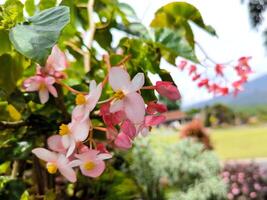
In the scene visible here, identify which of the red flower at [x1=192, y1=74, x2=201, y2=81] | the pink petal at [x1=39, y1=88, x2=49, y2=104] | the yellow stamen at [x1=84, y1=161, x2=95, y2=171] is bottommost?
the red flower at [x1=192, y1=74, x2=201, y2=81]

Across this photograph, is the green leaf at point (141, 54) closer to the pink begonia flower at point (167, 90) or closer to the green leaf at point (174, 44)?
the green leaf at point (174, 44)

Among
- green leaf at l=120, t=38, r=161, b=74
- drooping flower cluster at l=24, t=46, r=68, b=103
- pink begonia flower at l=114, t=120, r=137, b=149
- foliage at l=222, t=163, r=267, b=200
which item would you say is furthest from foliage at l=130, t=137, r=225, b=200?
pink begonia flower at l=114, t=120, r=137, b=149

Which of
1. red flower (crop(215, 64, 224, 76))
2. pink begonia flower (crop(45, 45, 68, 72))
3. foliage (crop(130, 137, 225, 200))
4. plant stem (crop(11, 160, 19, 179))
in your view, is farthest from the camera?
foliage (crop(130, 137, 225, 200))

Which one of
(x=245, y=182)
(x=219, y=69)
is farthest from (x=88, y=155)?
(x=245, y=182)

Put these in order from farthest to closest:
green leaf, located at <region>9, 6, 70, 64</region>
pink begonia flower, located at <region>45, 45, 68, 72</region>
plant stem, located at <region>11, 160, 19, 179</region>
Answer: plant stem, located at <region>11, 160, 19, 179</region>, pink begonia flower, located at <region>45, 45, 68, 72</region>, green leaf, located at <region>9, 6, 70, 64</region>

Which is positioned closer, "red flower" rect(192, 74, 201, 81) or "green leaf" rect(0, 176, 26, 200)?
"green leaf" rect(0, 176, 26, 200)

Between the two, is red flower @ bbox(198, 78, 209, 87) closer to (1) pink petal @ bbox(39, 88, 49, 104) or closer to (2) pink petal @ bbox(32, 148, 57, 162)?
(1) pink petal @ bbox(39, 88, 49, 104)

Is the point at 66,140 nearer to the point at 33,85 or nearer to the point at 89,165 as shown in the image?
the point at 89,165

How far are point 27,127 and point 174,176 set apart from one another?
2.44 meters

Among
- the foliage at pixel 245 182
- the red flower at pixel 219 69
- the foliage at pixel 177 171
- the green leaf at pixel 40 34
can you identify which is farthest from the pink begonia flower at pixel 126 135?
the foliage at pixel 245 182

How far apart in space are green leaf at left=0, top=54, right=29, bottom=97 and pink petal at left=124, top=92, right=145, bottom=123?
18cm

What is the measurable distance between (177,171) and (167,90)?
2.68 m

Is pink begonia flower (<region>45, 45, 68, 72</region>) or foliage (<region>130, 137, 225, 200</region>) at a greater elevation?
pink begonia flower (<region>45, 45, 68, 72</region>)

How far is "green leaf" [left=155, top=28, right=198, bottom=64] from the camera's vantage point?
658 mm
